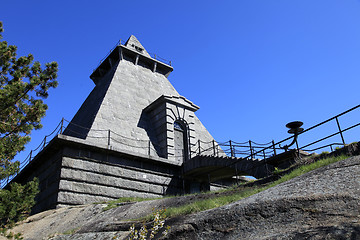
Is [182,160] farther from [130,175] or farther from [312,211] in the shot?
[312,211]

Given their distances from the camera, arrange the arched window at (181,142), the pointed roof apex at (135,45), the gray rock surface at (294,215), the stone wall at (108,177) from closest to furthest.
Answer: the gray rock surface at (294,215)
the stone wall at (108,177)
the arched window at (181,142)
the pointed roof apex at (135,45)

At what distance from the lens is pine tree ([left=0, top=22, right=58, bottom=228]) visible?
10281 millimetres

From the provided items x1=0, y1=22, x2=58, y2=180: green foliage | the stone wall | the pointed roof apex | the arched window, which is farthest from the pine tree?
the pointed roof apex

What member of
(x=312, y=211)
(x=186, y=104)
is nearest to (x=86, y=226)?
(x=312, y=211)

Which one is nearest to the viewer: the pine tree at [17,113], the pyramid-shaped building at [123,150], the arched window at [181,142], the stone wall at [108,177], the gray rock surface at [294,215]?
the gray rock surface at [294,215]

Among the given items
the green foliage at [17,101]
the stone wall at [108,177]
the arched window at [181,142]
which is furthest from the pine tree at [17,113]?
the arched window at [181,142]

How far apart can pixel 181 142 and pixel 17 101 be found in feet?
35.9

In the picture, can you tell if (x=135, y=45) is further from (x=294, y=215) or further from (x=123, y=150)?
(x=294, y=215)

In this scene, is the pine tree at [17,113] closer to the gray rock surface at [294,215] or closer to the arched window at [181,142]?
the gray rock surface at [294,215]

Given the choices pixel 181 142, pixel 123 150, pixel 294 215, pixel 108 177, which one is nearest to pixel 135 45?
pixel 181 142

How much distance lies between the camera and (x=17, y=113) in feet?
36.6

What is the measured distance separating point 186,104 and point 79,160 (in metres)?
8.63

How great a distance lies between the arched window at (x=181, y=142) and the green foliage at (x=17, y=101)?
31.3ft

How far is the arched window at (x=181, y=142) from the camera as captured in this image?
19562 millimetres
